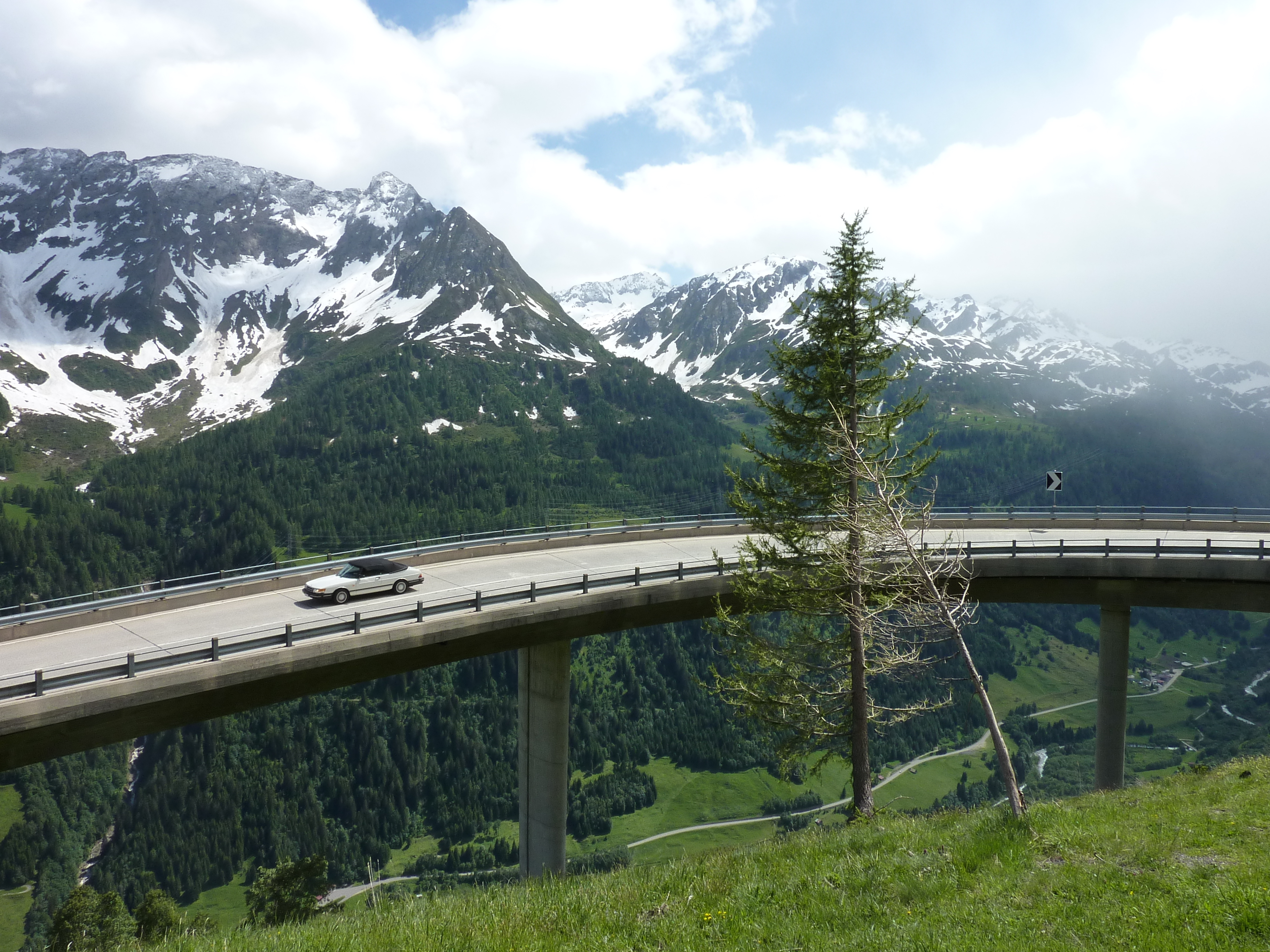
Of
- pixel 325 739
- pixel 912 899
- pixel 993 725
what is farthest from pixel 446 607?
pixel 325 739

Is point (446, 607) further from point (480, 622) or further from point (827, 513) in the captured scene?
point (827, 513)

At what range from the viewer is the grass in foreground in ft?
26.0

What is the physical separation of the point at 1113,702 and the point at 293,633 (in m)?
32.5

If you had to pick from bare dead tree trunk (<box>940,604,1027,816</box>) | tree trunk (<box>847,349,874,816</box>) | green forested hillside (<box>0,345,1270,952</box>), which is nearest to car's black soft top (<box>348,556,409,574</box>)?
tree trunk (<box>847,349,874,816</box>)

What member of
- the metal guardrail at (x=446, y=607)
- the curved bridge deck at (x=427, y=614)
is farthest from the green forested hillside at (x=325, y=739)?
the metal guardrail at (x=446, y=607)

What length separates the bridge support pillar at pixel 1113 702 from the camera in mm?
30203

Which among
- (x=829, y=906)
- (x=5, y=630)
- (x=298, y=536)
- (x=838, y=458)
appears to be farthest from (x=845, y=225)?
(x=298, y=536)

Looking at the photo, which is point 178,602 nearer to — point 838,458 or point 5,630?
point 5,630

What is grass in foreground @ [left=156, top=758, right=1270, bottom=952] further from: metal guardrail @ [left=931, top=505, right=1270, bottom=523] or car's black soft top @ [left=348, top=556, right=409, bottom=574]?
metal guardrail @ [left=931, top=505, right=1270, bottom=523]

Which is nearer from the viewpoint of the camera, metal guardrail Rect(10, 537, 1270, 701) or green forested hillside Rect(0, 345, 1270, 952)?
metal guardrail Rect(10, 537, 1270, 701)

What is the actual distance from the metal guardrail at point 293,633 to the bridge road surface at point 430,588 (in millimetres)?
355

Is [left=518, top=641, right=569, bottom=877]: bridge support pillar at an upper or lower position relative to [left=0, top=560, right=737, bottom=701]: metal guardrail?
lower

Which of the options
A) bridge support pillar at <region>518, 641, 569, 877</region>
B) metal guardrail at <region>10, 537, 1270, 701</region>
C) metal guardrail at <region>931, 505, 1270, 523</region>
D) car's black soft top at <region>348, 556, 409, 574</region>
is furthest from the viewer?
metal guardrail at <region>931, 505, 1270, 523</region>

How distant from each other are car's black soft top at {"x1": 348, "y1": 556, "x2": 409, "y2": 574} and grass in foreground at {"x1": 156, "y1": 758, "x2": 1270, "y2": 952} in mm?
18009
